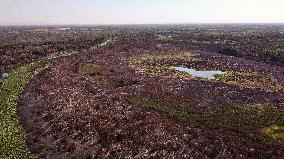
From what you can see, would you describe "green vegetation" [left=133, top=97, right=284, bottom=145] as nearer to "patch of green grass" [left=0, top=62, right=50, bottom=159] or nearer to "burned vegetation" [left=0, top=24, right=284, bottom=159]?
→ "burned vegetation" [left=0, top=24, right=284, bottom=159]

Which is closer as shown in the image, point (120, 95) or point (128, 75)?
point (120, 95)

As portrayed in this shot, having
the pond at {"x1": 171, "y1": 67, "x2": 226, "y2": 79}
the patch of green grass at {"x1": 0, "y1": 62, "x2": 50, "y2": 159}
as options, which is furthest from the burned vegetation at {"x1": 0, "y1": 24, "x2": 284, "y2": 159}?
the pond at {"x1": 171, "y1": 67, "x2": 226, "y2": 79}

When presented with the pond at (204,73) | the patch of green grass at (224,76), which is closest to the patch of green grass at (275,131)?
the patch of green grass at (224,76)

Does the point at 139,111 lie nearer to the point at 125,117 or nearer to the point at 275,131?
the point at 125,117

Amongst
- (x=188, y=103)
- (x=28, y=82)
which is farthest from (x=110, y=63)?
(x=188, y=103)

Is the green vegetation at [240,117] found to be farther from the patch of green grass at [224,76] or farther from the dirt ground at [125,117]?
the patch of green grass at [224,76]

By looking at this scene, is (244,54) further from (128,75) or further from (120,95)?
(120,95)
